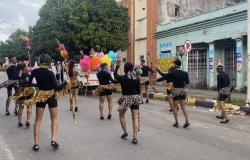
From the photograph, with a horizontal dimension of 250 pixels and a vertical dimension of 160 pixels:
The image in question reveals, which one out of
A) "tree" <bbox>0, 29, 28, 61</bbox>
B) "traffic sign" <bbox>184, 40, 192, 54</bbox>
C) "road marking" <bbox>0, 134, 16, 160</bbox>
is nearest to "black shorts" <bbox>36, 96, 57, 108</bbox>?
"road marking" <bbox>0, 134, 16, 160</bbox>

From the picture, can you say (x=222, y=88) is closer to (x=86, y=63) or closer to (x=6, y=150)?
(x=86, y=63)

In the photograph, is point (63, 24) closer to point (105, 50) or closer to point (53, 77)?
point (105, 50)

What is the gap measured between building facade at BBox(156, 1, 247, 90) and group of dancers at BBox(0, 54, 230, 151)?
26.7 ft

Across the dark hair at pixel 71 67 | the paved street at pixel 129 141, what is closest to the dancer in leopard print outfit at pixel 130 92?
the paved street at pixel 129 141

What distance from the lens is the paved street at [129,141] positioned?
24.2 feet

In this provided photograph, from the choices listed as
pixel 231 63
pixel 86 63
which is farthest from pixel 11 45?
pixel 86 63

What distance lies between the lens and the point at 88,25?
2744 cm

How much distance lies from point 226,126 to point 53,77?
5.74 metres

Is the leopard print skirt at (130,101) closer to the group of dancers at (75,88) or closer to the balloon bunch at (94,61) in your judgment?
the group of dancers at (75,88)

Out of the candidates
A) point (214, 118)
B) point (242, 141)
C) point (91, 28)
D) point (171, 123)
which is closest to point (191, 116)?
point (214, 118)

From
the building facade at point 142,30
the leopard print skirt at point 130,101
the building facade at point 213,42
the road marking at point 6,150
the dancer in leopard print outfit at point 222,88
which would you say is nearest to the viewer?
the road marking at point 6,150

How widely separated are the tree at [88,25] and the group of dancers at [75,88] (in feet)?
38.9

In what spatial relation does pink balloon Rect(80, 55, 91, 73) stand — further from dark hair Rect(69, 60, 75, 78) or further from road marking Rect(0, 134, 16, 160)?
road marking Rect(0, 134, 16, 160)

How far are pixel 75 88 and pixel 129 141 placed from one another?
5647 millimetres
